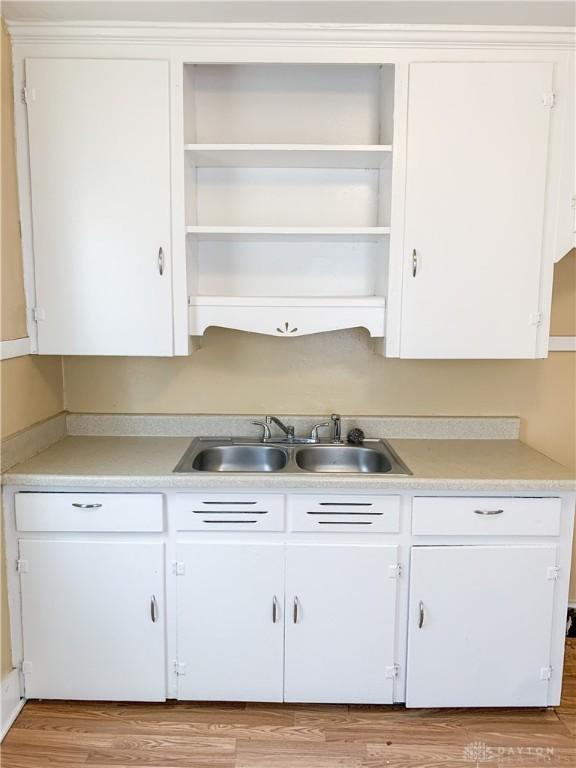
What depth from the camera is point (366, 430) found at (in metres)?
2.46

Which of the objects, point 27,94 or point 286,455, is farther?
point 286,455

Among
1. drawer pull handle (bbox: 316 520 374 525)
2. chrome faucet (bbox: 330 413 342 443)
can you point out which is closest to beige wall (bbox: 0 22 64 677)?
drawer pull handle (bbox: 316 520 374 525)

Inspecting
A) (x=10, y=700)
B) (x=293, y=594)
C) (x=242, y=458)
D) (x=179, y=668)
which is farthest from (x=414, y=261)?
(x=10, y=700)

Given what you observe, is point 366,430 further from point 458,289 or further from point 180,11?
point 180,11

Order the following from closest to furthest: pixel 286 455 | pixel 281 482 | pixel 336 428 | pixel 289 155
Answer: pixel 281 482 → pixel 289 155 → pixel 286 455 → pixel 336 428

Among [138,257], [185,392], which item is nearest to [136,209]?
[138,257]

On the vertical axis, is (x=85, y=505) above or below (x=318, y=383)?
below

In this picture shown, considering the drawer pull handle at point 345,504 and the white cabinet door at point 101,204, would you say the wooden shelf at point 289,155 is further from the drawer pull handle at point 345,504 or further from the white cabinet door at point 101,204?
the drawer pull handle at point 345,504

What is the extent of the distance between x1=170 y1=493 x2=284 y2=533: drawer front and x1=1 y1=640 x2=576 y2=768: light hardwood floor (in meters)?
0.71

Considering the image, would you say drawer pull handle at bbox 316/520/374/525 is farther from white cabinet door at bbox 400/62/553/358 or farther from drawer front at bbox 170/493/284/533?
white cabinet door at bbox 400/62/553/358

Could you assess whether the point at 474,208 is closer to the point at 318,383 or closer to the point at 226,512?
the point at 318,383

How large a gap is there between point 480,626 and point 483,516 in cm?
40

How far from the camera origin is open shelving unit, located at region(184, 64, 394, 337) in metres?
2.15

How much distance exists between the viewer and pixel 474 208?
2033 mm
